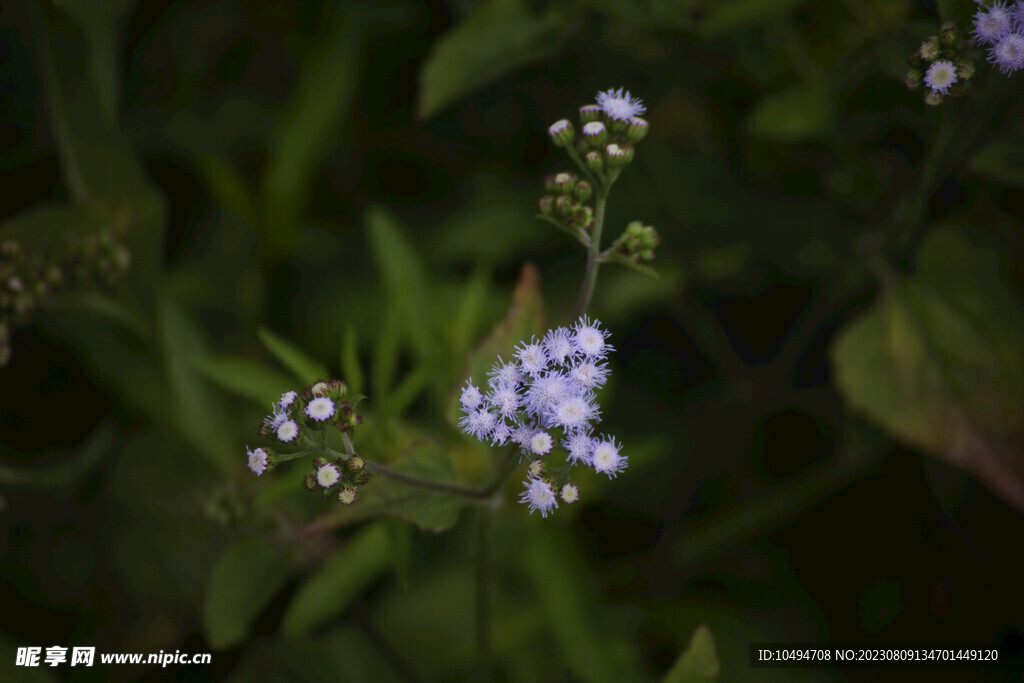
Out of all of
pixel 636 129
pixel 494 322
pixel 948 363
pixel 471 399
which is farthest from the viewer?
pixel 494 322

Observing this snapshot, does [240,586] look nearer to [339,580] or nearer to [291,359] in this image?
[339,580]

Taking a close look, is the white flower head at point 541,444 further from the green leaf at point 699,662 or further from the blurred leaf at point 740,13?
the blurred leaf at point 740,13

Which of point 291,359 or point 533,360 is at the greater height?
point 291,359

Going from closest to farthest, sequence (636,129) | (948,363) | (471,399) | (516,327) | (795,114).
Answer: (471,399) → (636,129) → (516,327) → (948,363) → (795,114)

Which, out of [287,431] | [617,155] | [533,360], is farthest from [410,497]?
[617,155]

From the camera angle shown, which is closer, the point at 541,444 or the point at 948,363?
the point at 541,444

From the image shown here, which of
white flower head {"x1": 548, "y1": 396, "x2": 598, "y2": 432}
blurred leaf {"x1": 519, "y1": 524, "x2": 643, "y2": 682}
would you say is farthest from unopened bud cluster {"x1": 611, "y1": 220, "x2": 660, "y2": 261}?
blurred leaf {"x1": 519, "y1": 524, "x2": 643, "y2": 682}

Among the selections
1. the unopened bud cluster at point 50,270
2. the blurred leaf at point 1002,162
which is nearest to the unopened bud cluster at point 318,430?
the unopened bud cluster at point 50,270

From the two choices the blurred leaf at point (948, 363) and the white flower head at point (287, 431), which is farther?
the blurred leaf at point (948, 363)
